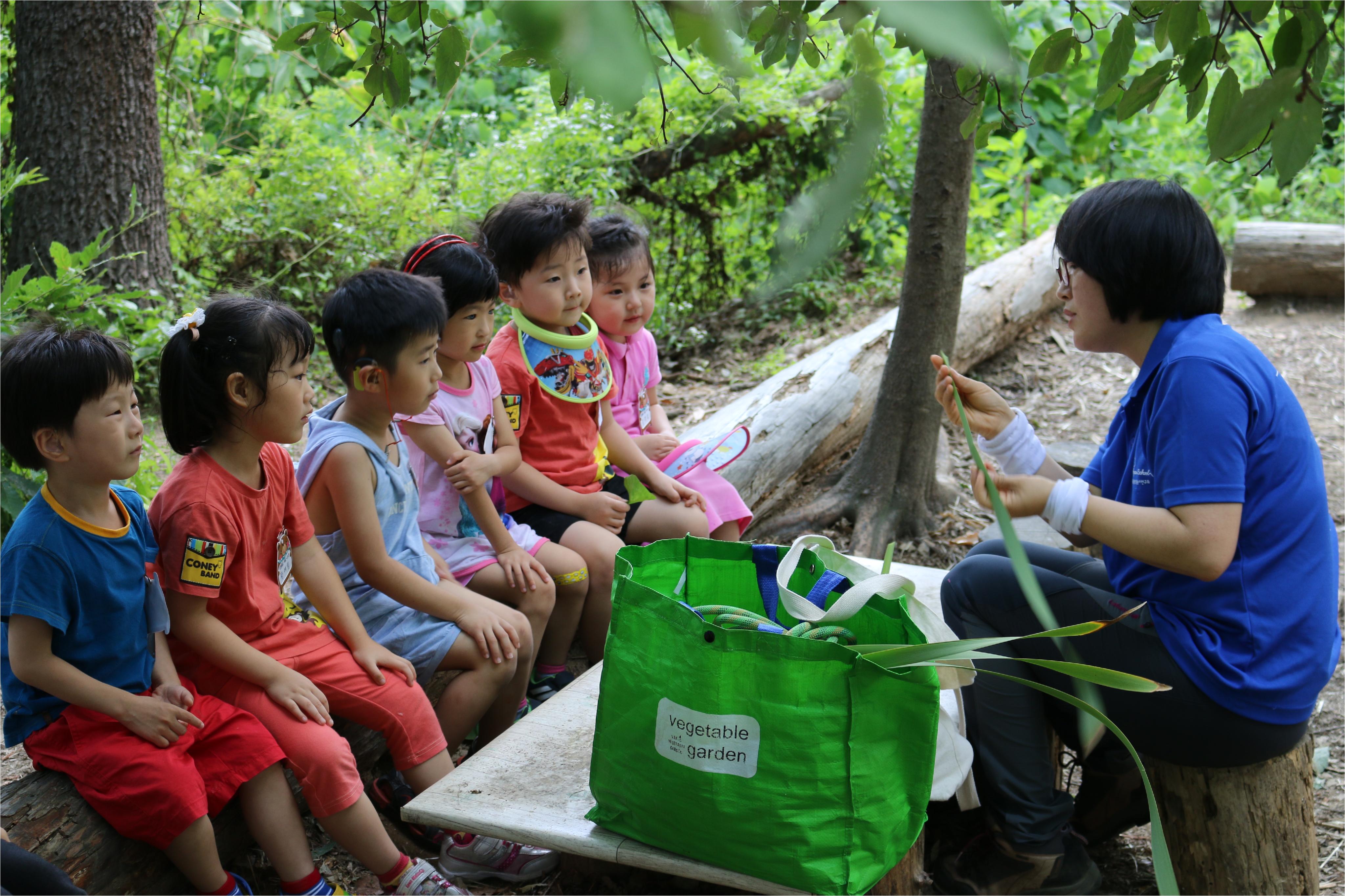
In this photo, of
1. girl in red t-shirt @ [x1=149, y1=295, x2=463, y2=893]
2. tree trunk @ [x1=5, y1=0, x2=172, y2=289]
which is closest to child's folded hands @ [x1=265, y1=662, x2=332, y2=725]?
girl in red t-shirt @ [x1=149, y1=295, x2=463, y2=893]

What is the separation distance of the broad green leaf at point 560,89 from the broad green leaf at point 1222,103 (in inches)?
30.1

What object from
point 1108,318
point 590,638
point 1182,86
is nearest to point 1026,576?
point 1182,86

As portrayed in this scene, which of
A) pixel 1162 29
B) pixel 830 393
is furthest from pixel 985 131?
pixel 830 393

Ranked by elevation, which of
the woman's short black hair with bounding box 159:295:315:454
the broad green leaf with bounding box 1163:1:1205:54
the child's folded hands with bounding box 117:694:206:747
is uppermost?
the broad green leaf with bounding box 1163:1:1205:54

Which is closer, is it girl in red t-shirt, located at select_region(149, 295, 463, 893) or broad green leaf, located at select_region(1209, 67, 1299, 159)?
broad green leaf, located at select_region(1209, 67, 1299, 159)

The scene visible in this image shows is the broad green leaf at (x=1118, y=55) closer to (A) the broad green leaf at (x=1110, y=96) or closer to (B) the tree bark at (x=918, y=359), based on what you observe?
(A) the broad green leaf at (x=1110, y=96)

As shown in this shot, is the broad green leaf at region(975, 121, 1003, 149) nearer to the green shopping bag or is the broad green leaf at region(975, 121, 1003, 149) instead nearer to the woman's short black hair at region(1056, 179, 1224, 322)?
the woman's short black hair at region(1056, 179, 1224, 322)

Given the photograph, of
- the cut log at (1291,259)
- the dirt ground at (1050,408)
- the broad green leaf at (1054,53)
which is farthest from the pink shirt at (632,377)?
the cut log at (1291,259)

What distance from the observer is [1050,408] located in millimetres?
4887

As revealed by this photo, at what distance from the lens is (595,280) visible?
9.70 ft

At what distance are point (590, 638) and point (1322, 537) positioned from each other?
1695 mm

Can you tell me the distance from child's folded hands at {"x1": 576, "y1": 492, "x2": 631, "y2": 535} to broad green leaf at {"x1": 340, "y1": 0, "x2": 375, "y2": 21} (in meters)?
1.49

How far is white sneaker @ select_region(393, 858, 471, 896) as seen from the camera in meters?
1.80

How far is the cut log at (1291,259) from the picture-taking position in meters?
5.96
